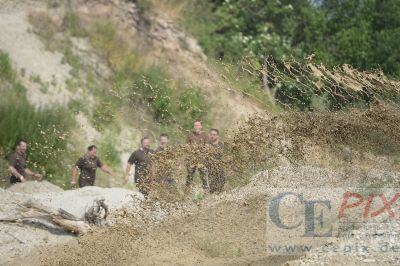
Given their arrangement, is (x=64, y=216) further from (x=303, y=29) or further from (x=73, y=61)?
(x=303, y=29)

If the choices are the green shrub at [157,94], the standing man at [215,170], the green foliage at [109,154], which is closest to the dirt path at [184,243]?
the standing man at [215,170]

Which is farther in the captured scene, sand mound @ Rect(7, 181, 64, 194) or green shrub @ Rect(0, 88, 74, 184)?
green shrub @ Rect(0, 88, 74, 184)

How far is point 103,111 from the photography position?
19.6 m

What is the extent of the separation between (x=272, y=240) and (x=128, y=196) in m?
4.20

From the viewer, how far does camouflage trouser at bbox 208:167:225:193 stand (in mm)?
11734

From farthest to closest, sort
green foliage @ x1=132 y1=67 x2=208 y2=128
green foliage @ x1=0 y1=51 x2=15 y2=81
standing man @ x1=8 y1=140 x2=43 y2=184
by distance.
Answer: green foliage @ x1=0 y1=51 x2=15 y2=81 → green foliage @ x1=132 y1=67 x2=208 y2=128 → standing man @ x1=8 y1=140 x2=43 y2=184

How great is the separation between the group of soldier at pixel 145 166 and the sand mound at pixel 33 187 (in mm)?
137

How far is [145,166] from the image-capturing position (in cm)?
1412

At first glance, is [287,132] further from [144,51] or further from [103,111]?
[144,51]

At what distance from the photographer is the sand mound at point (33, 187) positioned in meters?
14.6

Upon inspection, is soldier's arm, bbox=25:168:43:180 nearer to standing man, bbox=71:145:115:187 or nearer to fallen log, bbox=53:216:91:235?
standing man, bbox=71:145:115:187

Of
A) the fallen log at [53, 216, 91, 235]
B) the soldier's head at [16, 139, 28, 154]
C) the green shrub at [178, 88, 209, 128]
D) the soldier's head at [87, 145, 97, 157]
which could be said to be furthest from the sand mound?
the green shrub at [178, 88, 209, 128]

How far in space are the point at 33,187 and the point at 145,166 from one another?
227cm

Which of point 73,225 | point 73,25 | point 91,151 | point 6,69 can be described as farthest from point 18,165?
point 73,25
